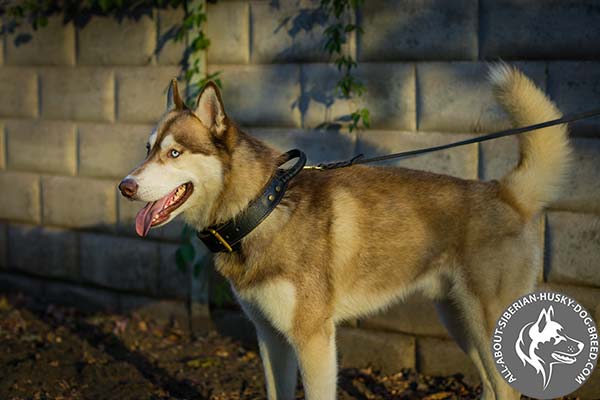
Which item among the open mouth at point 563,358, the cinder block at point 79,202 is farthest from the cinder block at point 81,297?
the open mouth at point 563,358

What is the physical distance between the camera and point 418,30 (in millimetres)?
4508

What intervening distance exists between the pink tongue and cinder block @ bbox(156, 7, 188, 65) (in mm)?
2214

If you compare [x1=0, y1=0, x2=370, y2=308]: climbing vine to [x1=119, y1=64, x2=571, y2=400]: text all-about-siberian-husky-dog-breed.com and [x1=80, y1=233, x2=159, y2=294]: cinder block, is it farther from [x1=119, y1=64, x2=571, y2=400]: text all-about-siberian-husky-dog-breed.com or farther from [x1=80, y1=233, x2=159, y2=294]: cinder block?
[x1=119, y1=64, x2=571, y2=400]: text all-about-siberian-husky-dog-breed.com

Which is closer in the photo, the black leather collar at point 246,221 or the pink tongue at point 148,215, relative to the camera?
the pink tongue at point 148,215

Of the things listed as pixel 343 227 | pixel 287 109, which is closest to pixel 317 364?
pixel 343 227

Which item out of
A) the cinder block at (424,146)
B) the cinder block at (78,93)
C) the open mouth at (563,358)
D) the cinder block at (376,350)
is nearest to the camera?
the open mouth at (563,358)

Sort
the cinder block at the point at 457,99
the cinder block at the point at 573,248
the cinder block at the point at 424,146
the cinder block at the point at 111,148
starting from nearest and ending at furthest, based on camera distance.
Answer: the cinder block at the point at 573,248 < the cinder block at the point at 457,99 < the cinder block at the point at 424,146 < the cinder block at the point at 111,148

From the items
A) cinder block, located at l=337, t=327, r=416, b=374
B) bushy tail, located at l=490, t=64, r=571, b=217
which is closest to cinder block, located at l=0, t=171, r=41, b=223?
cinder block, located at l=337, t=327, r=416, b=374

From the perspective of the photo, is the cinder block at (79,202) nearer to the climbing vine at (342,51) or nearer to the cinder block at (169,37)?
the cinder block at (169,37)

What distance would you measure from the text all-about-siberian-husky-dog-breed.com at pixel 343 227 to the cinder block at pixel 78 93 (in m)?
2.10

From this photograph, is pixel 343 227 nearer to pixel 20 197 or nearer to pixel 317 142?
pixel 317 142

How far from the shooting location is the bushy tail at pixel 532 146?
3.64 m

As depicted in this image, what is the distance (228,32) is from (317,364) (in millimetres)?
2569

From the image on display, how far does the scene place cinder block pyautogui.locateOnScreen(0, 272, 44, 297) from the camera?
6.36 metres
